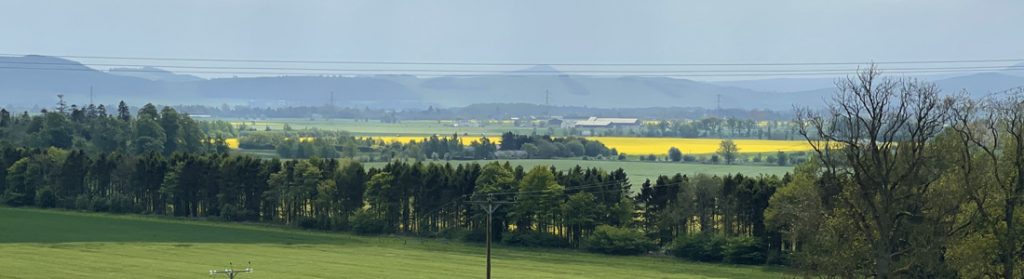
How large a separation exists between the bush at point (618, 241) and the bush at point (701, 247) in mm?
2476

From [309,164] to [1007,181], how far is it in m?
71.5

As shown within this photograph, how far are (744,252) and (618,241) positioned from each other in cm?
914

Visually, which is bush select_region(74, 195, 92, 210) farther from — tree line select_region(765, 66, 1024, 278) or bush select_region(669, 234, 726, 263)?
tree line select_region(765, 66, 1024, 278)

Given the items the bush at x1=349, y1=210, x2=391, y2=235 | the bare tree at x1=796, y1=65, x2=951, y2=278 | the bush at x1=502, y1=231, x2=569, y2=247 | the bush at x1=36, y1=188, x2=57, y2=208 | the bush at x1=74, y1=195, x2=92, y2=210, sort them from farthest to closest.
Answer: the bush at x1=36, y1=188, x2=57, y2=208
the bush at x1=74, y1=195, x2=92, y2=210
the bush at x1=349, y1=210, x2=391, y2=235
the bush at x1=502, y1=231, x2=569, y2=247
the bare tree at x1=796, y1=65, x2=951, y2=278

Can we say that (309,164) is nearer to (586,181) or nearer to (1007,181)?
(586,181)

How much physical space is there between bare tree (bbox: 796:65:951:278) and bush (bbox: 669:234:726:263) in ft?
119

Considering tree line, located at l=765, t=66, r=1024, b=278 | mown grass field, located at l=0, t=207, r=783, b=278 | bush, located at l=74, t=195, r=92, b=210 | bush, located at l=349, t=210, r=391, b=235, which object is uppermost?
tree line, located at l=765, t=66, r=1024, b=278

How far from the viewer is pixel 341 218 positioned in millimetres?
107812

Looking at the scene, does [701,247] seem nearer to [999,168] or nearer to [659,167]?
[999,168]

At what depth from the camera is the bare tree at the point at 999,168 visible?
172ft

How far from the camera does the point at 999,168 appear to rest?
181ft

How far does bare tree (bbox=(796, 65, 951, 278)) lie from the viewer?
166ft

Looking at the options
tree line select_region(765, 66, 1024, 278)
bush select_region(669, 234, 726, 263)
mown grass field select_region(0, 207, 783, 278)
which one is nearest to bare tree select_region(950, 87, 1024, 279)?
tree line select_region(765, 66, 1024, 278)

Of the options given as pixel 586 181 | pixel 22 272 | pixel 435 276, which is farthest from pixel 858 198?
pixel 586 181
